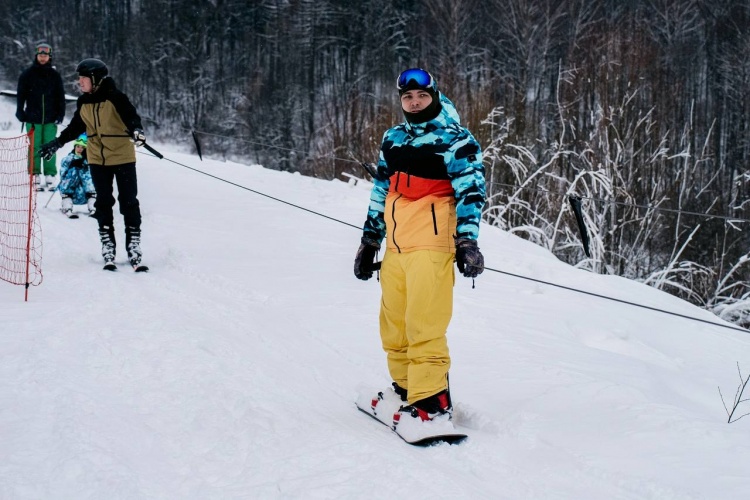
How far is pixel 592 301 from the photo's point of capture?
6.17 m

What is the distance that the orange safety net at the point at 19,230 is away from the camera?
5.37 metres

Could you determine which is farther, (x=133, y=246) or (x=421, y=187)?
(x=133, y=246)

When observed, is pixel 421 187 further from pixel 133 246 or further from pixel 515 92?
pixel 515 92

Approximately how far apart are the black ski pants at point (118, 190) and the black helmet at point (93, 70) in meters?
0.67

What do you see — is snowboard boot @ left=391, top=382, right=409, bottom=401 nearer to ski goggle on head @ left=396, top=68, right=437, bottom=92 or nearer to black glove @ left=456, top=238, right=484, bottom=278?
black glove @ left=456, top=238, right=484, bottom=278

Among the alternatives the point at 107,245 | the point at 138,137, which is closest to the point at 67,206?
the point at 107,245

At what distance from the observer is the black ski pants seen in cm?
565

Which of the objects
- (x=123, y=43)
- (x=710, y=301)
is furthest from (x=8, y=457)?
(x=123, y=43)

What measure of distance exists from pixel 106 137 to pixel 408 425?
148 inches

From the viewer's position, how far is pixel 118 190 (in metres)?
5.64

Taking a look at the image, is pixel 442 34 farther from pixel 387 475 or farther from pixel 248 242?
pixel 387 475

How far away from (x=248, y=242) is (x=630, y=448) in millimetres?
5098

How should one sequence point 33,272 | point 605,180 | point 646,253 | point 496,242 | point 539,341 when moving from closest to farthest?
point 539,341, point 33,272, point 496,242, point 605,180, point 646,253

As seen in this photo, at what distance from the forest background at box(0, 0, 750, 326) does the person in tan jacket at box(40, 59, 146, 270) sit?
15.6 feet
